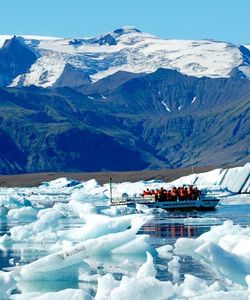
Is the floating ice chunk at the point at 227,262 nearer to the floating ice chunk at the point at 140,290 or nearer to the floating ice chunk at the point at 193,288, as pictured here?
the floating ice chunk at the point at 193,288

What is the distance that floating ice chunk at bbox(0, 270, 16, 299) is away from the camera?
24.5 meters

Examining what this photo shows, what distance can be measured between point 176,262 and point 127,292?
10156 millimetres

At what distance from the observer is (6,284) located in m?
24.7

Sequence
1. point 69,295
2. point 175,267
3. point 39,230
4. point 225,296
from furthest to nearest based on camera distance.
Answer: point 39,230 < point 175,267 < point 69,295 < point 225,296

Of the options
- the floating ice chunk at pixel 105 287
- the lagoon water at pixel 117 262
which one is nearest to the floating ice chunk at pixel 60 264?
the lagoon water at pixel 117 262

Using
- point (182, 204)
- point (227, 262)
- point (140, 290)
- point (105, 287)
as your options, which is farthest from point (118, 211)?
point (140, 290)

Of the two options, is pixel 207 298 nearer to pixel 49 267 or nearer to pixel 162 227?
pixel 49 267

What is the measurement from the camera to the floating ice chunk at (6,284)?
80.3ft

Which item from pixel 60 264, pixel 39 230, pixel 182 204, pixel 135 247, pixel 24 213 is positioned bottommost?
pixel 182 204

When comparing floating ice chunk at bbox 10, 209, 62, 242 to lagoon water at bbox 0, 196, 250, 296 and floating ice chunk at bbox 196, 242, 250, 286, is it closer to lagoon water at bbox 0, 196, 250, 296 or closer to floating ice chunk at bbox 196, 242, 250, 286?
lagoon water at bbox 0, 196, 250, 296

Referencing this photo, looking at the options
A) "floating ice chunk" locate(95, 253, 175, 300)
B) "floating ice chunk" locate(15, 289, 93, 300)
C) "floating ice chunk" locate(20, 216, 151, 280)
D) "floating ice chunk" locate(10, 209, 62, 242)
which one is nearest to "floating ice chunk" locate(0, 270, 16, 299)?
"floating ice chunk" locate(20, 216, 151, 280)

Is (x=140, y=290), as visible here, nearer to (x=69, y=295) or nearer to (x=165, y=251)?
(x=69, y=295)

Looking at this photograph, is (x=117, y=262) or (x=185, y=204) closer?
(x=117, y=262)

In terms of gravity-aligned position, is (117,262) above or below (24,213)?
above
